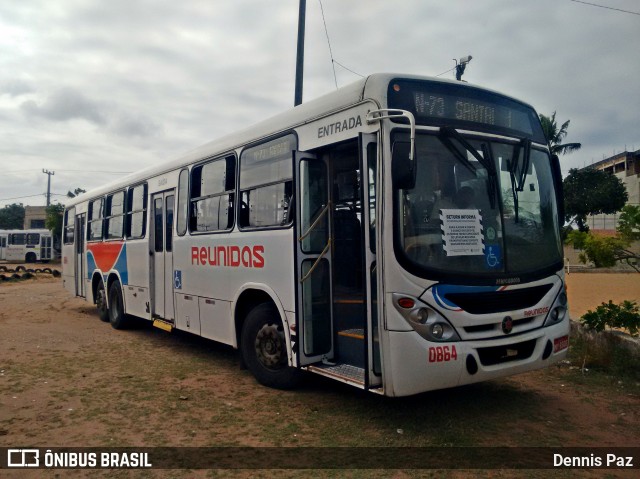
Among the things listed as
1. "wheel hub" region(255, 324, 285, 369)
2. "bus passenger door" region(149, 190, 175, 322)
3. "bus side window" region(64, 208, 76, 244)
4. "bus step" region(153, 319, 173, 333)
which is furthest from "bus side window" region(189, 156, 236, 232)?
"bus side window" region(64, 208, 76, 244)

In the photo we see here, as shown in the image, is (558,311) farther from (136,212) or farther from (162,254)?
(136,212)

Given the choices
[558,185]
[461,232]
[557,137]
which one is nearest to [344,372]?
[461,232]

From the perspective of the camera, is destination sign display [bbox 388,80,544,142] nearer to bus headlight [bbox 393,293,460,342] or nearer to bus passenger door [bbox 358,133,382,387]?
bus passenger door [bbox 358,133,382,387]

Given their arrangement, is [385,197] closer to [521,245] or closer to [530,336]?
[521,245]

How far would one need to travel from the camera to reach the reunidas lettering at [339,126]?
4929mm

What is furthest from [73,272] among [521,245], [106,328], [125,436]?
[521,245]

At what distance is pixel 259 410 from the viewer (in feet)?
18.1

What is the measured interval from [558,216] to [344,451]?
3.13 meters

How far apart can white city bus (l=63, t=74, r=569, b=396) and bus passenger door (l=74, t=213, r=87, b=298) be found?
6.72 m

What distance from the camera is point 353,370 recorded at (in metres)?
5.01

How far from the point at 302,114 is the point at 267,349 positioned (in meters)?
2.62

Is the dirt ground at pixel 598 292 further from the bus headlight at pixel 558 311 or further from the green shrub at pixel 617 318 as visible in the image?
the bus headlight at pixel 558 311

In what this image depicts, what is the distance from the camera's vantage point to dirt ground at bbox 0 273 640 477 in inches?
185

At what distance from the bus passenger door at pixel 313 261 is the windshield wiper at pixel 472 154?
1.36 m
